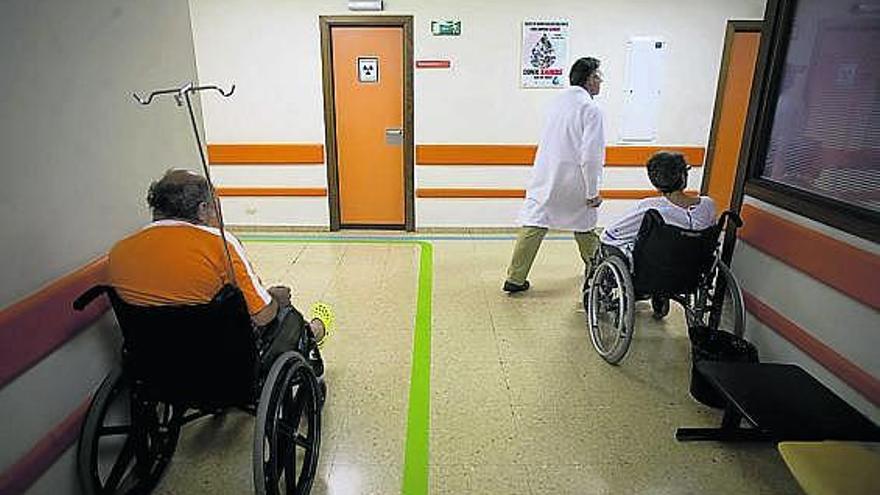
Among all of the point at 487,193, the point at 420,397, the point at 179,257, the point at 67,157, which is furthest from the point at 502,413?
the point at 487,193

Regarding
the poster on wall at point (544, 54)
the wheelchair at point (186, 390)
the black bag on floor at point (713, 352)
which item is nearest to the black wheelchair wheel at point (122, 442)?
the wheelchair at point (186, 390)

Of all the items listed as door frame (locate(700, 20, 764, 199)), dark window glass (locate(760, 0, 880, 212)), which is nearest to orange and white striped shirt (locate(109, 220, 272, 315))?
dark window glass (locate(760, 0, 880, 212))

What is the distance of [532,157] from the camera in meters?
4.89

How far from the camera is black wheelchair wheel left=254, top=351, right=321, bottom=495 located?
1.57 m

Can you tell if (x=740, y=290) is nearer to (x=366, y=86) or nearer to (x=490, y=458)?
(x=490, y=458)

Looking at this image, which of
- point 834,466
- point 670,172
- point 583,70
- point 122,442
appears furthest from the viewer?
point 583,70

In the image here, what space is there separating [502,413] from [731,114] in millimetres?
4040

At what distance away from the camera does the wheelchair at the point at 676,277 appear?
2439mm

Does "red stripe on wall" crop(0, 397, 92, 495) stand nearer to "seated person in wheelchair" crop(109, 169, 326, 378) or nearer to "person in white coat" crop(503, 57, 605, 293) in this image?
"seated person in wheelchair" crop(109, 169, 326, 378)

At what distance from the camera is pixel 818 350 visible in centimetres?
207

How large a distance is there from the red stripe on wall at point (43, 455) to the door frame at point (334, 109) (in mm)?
3447

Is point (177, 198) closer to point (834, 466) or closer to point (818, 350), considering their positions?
point (834, 466)

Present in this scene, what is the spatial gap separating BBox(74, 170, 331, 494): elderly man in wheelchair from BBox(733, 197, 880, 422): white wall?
197 cm

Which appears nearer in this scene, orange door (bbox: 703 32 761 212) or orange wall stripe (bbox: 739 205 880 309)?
orange wall stripe (bbox: 739 205 880 309)
